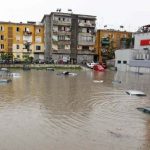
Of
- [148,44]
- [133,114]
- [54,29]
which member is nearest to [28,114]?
[133,114]

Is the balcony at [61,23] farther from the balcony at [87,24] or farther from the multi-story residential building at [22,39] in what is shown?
the multi-story residential building at [22,39]

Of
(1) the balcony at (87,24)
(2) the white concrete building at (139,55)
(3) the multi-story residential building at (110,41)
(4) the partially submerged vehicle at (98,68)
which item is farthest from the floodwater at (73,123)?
(3) the multi-story residential building at (110,41)

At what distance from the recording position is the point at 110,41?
302 ft

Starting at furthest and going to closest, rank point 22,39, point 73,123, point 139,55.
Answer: point 22,39
point 139,55
point 73,123

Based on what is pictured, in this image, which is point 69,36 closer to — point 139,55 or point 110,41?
point 110,41

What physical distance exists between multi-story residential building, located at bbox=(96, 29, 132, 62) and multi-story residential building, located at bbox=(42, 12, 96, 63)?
273cm

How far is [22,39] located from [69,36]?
481 inches

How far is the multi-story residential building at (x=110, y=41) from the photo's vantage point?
90819 millimetres

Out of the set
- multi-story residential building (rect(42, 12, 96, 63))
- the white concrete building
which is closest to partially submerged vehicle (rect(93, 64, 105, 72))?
the white concrete building

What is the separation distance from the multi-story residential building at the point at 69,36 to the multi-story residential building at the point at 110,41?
8.96 ft

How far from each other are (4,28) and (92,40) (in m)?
22.8

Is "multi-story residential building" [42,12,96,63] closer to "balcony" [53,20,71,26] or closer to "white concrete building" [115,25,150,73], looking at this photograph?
"balcony" [53,20,71,26]

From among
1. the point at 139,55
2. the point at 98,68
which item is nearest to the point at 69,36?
the point at 98,68

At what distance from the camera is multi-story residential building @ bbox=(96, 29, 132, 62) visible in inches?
3576
